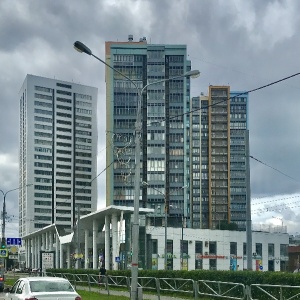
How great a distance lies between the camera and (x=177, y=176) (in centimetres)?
14350

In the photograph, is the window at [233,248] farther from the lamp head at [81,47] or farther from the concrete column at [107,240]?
the lamp head at [81,47]

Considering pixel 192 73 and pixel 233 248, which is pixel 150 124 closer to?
pixel 233 248

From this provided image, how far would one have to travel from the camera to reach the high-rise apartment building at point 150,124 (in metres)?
139

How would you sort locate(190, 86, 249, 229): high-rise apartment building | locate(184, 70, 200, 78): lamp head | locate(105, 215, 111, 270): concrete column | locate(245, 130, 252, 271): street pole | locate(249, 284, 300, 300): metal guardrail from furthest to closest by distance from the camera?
locate(190, 86, 249, 229): high-rise apartment building < locate(105, 215, 111, 270): concrete column < locate(245, 130, 252, 271): street pole < locate(184, 70, 200, 78): lamp head < locate(249, 284, 300, 300): metal guardrail

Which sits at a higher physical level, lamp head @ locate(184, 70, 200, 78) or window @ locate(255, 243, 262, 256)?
lamp head @ locate(184, 70, 200, 78)

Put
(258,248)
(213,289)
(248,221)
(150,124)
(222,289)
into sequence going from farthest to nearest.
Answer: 1. (150,124)
2. (258,248)
3. (248,221)
4. (213,289)
5. (222,289)

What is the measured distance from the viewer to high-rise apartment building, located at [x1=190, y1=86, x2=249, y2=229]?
170m

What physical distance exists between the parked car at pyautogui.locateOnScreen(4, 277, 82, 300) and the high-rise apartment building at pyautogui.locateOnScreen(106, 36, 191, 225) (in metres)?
115

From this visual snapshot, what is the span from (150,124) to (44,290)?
12011cm

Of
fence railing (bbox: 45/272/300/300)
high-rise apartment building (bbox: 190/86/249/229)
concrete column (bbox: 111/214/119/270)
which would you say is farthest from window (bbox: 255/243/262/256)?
fence railing (bbox: 45/272/300/300)

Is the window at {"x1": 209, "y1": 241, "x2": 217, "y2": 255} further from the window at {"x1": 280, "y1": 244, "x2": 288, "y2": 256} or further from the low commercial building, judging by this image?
the window at {"x1": 280, "y1": 244, "x2": 288, "y2": 256}

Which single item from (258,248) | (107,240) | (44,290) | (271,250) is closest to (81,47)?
(44,290)

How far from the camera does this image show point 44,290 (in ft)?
63.7

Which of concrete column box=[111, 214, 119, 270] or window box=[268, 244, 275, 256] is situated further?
window box=[268, 244, 275, 256]
